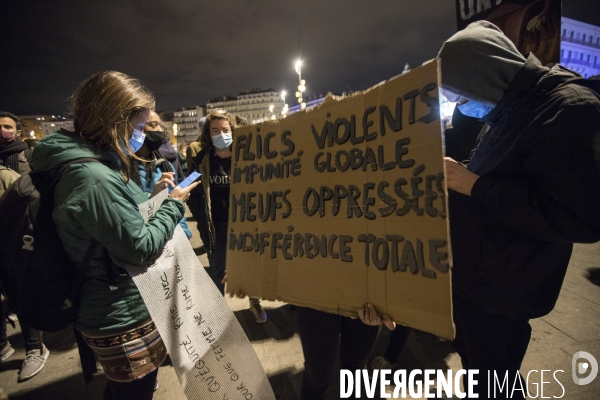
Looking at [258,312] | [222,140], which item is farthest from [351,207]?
[258,312]

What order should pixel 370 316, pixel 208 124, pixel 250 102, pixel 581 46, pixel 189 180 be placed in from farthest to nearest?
pixel 250 102 < pixel 581 46 < pixel 208 124 < pixel 189 180 < pixel 370 316

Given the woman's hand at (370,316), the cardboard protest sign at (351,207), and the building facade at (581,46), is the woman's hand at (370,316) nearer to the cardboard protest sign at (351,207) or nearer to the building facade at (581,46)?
the cardboard protest sign at (351,207)

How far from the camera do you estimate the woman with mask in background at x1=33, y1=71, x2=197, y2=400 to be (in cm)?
126

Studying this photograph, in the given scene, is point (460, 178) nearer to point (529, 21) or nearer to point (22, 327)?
point (529, 21)

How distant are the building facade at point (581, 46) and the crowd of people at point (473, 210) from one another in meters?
57.3

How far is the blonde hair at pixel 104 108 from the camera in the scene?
Answer: 1.41 m

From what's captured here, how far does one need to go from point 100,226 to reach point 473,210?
181cm

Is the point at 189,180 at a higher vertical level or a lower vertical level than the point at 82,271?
higher

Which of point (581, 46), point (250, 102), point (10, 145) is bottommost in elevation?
point (10, 145)

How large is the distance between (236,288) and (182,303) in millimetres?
293

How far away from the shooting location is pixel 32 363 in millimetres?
2789

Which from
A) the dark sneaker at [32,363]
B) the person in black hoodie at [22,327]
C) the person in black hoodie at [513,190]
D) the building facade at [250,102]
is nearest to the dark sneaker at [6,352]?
the person in black hoodie at [22,327]

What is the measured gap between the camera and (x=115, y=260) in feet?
4.53

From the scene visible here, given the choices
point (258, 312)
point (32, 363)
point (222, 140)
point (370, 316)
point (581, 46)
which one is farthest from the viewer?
point (581, 46)
